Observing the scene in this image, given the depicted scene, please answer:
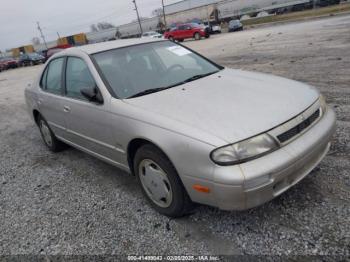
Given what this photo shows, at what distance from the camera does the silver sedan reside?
7.15ft

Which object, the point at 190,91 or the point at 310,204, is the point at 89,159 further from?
the point at 310,204

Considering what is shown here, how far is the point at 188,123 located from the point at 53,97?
251 cm

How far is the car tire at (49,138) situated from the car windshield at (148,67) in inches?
75.0

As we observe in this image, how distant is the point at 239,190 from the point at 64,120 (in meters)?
2.71

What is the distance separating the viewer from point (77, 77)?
11.9ft

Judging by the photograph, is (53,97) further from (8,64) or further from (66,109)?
(8,64)

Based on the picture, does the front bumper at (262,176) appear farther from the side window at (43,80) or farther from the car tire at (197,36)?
the car tire at (197,36)

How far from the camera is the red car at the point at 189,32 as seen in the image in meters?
30.5

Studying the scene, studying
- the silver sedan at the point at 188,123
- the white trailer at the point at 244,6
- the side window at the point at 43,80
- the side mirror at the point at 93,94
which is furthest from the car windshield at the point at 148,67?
the white trailer at the point at 244,6

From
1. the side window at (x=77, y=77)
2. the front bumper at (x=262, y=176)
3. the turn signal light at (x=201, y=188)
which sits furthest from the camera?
the side window at (x=77, y=77)

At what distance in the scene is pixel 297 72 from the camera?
7.43m

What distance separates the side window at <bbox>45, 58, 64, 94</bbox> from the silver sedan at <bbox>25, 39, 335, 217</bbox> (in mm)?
49

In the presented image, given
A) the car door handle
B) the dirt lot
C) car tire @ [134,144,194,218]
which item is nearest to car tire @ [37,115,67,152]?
the dirt lot

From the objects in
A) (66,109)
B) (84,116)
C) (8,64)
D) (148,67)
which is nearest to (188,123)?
(148,67)
